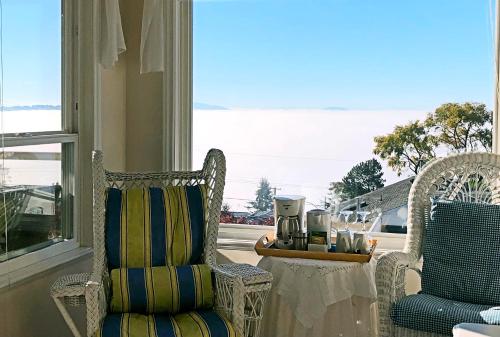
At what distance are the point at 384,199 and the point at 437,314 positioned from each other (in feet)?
3.50

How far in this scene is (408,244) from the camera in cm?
311

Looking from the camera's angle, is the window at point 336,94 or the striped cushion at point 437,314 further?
the window at point 336,94

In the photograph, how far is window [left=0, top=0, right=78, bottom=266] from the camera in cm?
286

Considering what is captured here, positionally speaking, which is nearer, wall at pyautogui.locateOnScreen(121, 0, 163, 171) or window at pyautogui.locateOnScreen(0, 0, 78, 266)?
window at pyautogui.locateOnScreen(0, 0, 78, 266)

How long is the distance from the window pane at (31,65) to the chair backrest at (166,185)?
35 centimetres

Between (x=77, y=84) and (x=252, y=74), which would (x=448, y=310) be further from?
(x=77, y=84)

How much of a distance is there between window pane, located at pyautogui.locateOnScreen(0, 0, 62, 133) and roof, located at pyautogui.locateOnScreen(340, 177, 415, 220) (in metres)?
1.59

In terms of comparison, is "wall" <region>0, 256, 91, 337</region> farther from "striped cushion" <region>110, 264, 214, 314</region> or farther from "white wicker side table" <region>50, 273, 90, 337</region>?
"striped cushion" <region>110, 264, 214, 314</region>

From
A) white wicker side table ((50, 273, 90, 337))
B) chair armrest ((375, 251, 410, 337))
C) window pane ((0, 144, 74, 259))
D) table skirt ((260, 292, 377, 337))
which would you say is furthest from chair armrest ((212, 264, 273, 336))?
window pane ((0, 144, 74, 259))

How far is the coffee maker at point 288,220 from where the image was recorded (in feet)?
10.4

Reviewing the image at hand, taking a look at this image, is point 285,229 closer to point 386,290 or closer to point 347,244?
point 347,244

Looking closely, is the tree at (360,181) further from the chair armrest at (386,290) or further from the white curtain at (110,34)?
the white curtain at (110,34)

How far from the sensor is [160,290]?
9.23 feet

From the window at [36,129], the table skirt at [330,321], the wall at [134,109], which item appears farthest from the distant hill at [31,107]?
the table skirt at [330,321]
